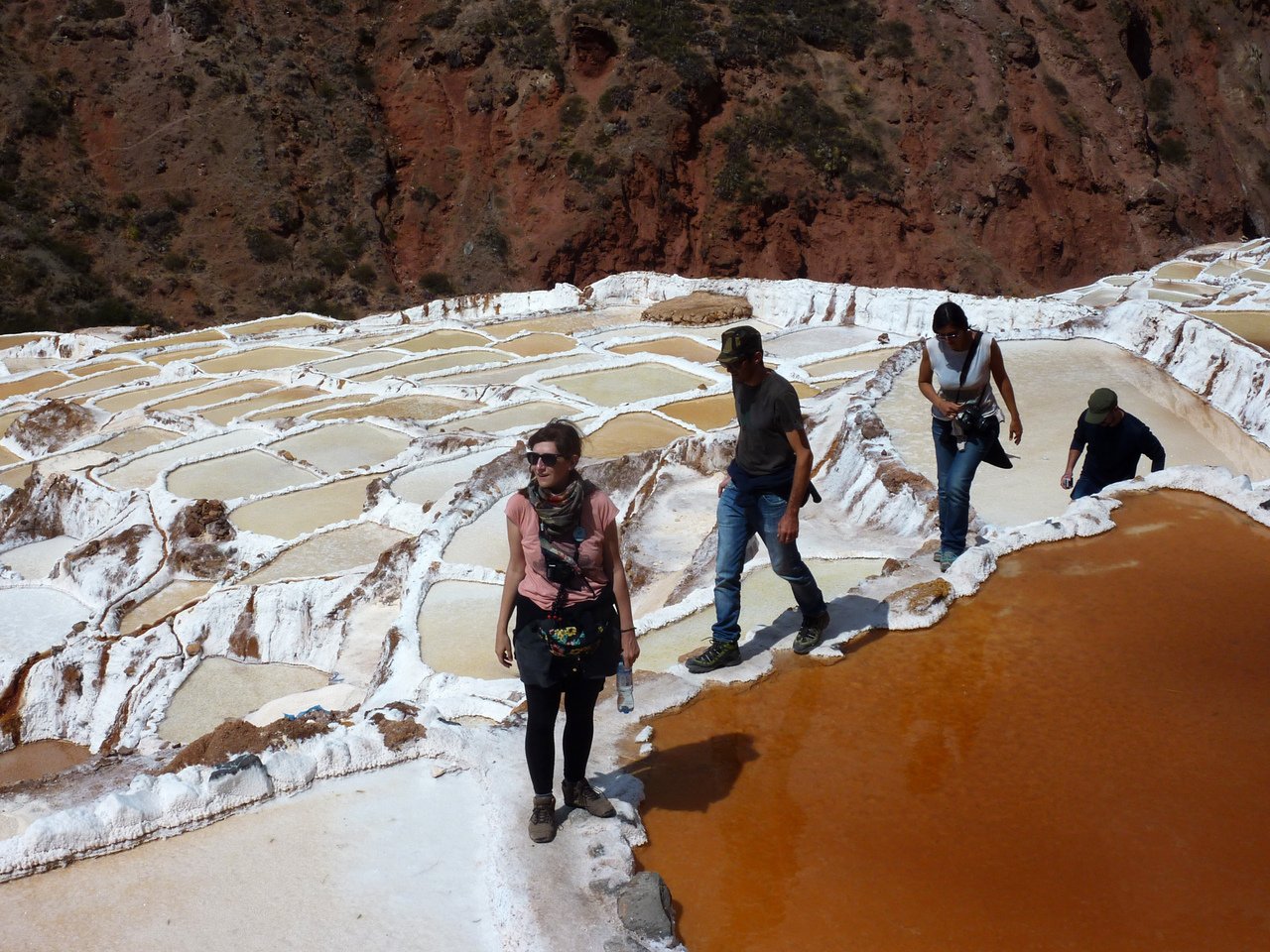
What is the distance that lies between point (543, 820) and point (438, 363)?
597 inches

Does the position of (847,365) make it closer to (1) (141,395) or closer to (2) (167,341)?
(1) (141,395)

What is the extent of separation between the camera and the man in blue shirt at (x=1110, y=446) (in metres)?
6.21

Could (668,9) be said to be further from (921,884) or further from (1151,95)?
(921,884)

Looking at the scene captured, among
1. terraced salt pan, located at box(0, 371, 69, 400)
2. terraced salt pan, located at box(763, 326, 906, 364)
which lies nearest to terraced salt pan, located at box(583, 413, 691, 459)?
terraced salt pan, located at box(763, 326, 906, 364)

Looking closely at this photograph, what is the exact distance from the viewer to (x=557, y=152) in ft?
114

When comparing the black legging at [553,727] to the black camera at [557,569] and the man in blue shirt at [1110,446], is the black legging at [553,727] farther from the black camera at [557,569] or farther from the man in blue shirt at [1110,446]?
the man in blue shirt at [1110,446]

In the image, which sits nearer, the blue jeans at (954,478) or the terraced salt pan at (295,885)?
the terraced salt pan at (295,885)

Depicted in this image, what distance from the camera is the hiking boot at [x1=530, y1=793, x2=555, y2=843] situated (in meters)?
3.60

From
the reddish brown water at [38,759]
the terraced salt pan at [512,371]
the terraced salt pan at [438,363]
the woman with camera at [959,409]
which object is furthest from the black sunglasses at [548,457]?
the terraced salt pan at [438,363]

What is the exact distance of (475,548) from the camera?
9.41m

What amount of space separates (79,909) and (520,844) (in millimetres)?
1329

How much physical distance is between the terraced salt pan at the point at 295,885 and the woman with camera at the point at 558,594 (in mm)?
357

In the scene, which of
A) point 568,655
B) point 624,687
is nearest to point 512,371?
point 624,687

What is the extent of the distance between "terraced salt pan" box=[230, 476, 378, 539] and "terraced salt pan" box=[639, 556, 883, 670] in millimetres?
5825
